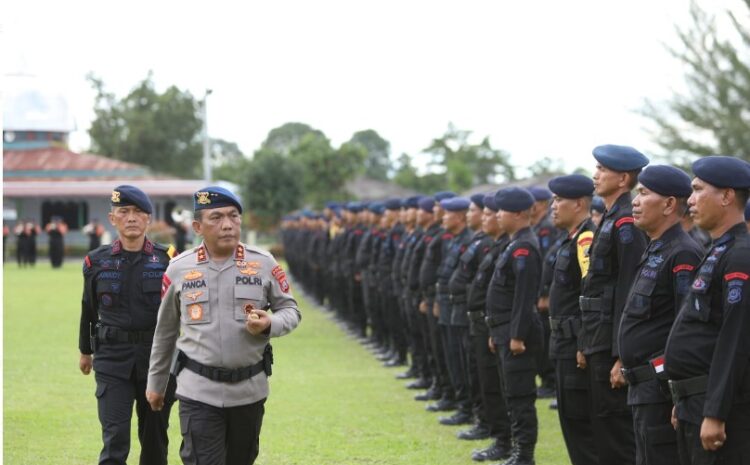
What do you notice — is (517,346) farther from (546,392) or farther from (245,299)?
(546,392)

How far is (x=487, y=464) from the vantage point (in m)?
8.16

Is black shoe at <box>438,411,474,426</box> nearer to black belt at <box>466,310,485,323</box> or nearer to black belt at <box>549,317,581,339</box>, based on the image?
black belt at <box>466,310,485,323</box>

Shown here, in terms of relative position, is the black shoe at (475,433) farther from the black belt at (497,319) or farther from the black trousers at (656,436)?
the black trousers at (656,436)

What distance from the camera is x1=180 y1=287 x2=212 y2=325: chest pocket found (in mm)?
5324

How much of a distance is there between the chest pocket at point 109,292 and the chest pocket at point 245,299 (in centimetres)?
154

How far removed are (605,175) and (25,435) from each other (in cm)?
563

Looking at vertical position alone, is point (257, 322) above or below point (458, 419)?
above

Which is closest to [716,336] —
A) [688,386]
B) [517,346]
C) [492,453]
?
[688,386]

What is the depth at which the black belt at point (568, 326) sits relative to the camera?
6.45 m

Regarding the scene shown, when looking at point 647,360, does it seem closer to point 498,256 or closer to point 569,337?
point 569,337

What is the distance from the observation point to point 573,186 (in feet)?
23.6

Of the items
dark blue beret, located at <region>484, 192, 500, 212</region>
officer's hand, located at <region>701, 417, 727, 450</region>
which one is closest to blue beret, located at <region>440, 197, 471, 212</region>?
dark blue beret, located at <region>484, 192, 500, 212</region>

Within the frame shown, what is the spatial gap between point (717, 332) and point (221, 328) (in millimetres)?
2402

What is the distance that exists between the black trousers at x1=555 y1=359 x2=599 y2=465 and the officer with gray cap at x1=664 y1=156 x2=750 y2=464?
155 centimetres
